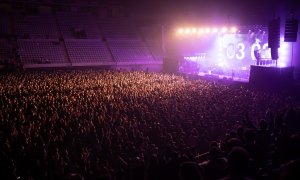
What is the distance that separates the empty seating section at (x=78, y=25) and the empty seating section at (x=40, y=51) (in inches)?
95.0

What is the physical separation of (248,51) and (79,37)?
18.8 m

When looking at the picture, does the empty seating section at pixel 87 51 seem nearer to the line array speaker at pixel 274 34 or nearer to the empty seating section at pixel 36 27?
the empty seating section at pixel 36 27

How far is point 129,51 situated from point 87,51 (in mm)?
5139

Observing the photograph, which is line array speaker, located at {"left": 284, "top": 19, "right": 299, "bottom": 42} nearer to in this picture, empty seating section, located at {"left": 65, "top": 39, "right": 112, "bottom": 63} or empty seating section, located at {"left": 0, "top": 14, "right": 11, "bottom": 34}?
empty seating section, located at {"left": 65, "top": 39, "right": 112, "bottom": 63}

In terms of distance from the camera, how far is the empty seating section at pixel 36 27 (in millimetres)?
32312

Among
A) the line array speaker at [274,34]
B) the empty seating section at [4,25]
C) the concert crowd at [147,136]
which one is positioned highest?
the empty seating section at [4,25]

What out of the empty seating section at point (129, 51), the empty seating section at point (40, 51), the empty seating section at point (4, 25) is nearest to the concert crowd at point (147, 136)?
the empty seating section at point (40, 51)

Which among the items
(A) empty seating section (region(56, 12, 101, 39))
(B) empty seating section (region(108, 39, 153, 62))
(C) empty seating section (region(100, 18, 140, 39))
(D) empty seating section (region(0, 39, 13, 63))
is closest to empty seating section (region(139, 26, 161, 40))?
(C) empty seating section (region(100, 18, 140, 39))

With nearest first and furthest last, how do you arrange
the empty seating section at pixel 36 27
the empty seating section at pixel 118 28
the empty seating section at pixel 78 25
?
the empty seating section at pixel 36 27, the empty seating section at pixel 78 25, the empty seating section at pixel 118 28

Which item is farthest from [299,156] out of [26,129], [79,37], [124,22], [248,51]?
[124,22]

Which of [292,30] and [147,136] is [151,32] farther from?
[147,136]

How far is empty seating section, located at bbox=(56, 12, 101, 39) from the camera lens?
1374 inches

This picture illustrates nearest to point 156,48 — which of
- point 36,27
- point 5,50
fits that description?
point 36,27

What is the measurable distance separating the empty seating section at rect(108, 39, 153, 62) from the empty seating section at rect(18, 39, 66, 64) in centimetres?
616
